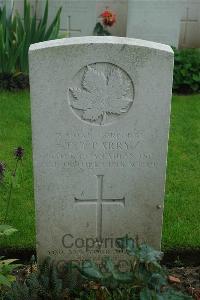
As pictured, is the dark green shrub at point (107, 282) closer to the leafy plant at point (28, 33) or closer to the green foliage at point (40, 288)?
the green foliage at point (40, 288)

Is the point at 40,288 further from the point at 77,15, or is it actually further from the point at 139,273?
the point at 77,15

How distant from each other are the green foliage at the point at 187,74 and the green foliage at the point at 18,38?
58.7 inches

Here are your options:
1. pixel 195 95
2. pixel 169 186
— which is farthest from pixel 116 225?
pixel 195 95

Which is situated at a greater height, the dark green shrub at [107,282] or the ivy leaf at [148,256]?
the ivy leaf at [148,256]

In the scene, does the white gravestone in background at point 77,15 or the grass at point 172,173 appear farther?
the white gravestone in background at point 77,15

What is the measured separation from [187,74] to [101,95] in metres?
3.78

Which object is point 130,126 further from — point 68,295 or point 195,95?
point 195,95

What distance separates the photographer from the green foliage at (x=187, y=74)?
252 inches

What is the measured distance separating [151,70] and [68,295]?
52.3 inches

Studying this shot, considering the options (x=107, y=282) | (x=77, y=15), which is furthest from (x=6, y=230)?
(x=77, y=15)

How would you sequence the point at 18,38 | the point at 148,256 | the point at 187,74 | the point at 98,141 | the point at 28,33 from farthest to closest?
the point at 187,74 < the point at 18,38 < the point at 28,33 < the point at 98,141 < the point at 148,256

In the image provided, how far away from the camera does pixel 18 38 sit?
6.00 m

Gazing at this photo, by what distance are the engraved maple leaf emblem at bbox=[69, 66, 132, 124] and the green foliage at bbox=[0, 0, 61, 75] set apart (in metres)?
3.20

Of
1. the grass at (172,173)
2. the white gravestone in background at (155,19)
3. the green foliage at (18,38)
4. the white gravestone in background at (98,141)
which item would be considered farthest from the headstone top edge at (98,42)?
the white gravestone in background at (155,19)
